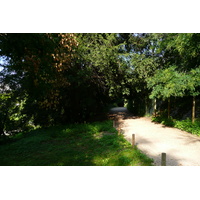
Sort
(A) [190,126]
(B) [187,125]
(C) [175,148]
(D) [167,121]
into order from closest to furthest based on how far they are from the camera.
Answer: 1. (C) [175,148]
2. (A) [190,126]
3. (B) [187,125]
4. (D) [167,121]

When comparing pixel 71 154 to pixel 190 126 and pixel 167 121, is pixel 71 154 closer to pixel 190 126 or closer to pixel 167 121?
pixel 190 126

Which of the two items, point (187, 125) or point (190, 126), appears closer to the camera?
point (190, 126)

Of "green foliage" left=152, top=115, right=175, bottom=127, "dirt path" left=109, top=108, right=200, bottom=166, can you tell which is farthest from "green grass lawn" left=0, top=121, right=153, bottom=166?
"green foliage" left=152, top=115, right=175, bottom=127

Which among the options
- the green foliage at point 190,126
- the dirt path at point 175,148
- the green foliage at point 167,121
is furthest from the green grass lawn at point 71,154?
the green foliage at point 167,121

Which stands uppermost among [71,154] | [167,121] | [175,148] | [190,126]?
[190,126]

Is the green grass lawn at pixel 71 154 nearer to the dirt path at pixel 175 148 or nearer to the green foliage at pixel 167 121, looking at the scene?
the dirt path at pixel 175 148

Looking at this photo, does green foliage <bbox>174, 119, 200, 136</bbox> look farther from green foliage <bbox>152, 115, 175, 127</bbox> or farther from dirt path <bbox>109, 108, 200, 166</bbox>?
green foliage <bbox>152, 115, 175, 127</bbox>

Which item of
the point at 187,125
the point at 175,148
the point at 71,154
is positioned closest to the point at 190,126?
the point at 187,125

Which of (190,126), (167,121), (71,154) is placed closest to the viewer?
(71,154)

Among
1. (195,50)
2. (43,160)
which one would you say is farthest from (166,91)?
(43,160)

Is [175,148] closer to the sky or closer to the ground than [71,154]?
closer to the sky

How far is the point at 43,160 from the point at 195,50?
9.22 metres

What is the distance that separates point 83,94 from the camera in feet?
41.4
